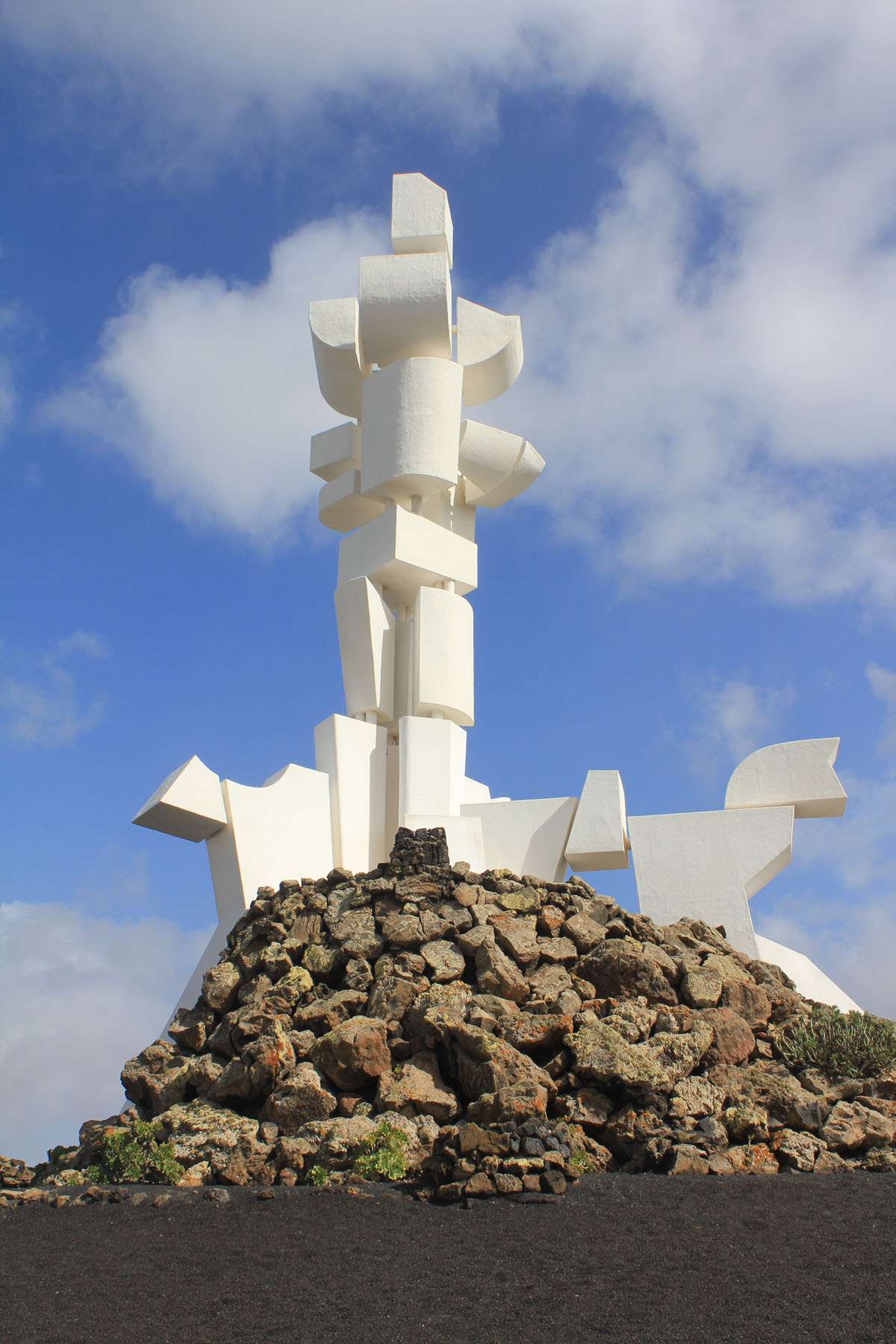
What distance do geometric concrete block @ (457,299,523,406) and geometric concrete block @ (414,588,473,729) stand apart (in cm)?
420

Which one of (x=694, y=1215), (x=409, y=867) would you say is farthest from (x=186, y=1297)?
(x=409, y=867)

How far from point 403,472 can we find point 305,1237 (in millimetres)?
12519

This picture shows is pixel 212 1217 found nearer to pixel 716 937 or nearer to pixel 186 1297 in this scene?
pixel 186 1297

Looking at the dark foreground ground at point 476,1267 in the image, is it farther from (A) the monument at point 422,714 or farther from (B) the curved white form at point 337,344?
(B) the curved white form at point 337,344

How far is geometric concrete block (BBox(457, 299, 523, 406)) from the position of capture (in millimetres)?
20031

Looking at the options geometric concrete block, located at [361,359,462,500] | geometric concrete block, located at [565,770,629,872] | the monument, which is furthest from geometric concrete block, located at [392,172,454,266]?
geometric concrete block, located at [565,770,629,872]

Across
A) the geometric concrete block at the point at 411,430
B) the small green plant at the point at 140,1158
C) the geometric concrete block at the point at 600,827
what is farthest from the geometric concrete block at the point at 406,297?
the small green plant at the point at 140,1158

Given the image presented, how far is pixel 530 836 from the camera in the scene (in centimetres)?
1742

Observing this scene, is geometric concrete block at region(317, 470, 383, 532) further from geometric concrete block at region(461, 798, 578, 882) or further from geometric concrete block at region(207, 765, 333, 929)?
geometric concrete block at region(461, 798, 578, 882)

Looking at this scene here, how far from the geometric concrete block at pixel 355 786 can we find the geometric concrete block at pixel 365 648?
480 millimetres

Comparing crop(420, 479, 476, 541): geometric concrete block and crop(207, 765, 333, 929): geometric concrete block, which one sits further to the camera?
crop(420, 479, 476, 541): geometric concrete block

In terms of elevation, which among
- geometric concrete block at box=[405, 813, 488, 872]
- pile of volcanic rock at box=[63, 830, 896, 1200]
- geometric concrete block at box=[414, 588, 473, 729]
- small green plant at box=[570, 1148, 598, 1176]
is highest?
geometric concrete block at box=[414, 588, 473, 729]

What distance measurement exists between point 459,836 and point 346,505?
21.6 feet

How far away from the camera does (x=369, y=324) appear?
19.1m
